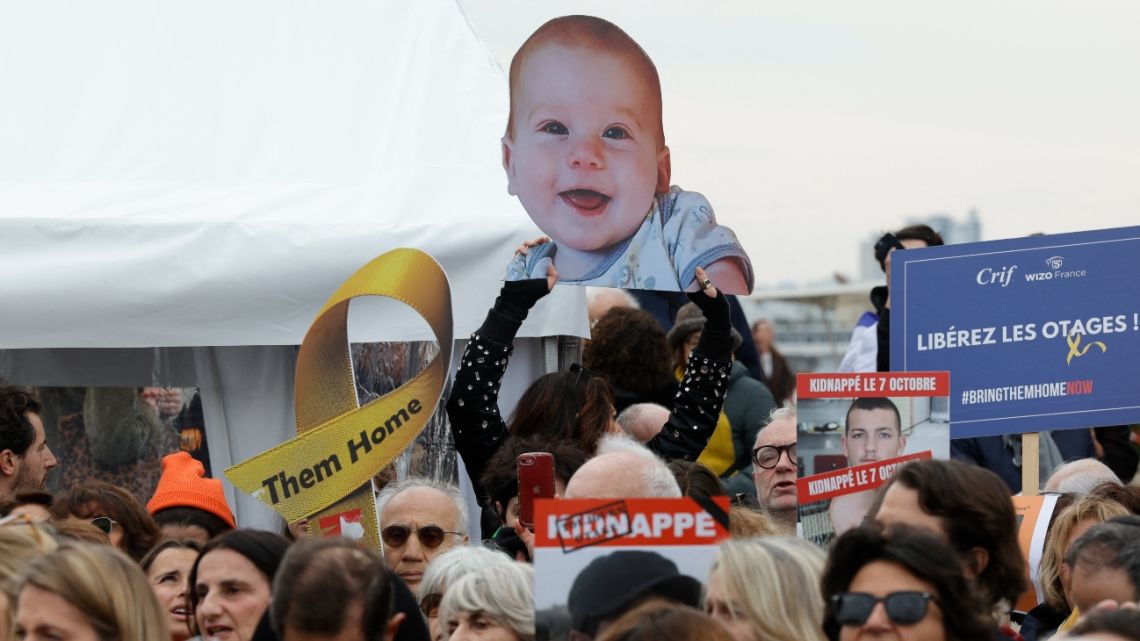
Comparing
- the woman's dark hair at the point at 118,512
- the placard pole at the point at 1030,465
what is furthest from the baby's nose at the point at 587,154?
the woman's dark hair at the point at 118,512

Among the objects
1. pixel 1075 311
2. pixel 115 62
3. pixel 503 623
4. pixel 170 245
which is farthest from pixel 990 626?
pixel 115 62

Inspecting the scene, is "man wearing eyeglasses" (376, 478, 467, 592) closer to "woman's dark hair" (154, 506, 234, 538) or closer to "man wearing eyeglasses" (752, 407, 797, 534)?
"woman's dark hair" (154, 506, 234, 538)

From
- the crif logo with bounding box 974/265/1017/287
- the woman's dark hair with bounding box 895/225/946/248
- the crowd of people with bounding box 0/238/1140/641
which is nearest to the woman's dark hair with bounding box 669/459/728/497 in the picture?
the crowd of people with bounding box 0/238/1140/641

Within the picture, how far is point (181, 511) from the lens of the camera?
5508 mm

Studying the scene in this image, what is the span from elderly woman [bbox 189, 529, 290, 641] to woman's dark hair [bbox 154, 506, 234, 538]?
4.17 ft

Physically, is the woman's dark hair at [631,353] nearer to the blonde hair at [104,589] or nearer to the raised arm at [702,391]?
the raised arm at [702,391]

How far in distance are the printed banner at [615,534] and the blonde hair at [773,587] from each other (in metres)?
0.11

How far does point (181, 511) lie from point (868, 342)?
313 centimetres

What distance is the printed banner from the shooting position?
352 centimetres

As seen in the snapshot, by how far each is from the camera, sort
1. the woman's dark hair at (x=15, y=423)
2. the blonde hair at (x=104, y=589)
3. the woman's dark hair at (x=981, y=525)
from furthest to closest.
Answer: the woman's dark hair at (x=15, y=423)
the woman's dark hair at (x=981, y=525)
the blonde hair at (x=104, y=589)

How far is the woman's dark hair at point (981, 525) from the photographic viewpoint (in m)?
3.71

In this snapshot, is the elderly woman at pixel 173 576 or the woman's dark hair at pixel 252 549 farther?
the elderly woman at pixel 173 576

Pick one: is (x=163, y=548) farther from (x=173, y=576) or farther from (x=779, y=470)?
(x=779, y=470)

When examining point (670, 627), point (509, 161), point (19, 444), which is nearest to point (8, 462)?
point (19, 444)
